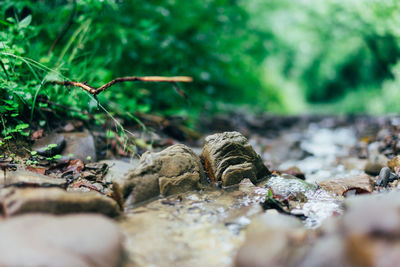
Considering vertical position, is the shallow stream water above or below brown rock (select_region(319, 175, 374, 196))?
above

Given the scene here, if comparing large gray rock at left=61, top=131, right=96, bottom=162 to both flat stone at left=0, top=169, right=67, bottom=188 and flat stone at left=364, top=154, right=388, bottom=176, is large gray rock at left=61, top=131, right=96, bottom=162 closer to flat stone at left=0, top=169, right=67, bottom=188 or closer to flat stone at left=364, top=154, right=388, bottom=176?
flat stone at left=0, top=169, right=67, bottom=188

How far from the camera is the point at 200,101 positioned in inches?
244

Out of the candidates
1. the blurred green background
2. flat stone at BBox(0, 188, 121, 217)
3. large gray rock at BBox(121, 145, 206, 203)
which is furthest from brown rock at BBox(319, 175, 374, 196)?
the blurred green background

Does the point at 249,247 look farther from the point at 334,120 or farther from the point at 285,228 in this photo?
the point at 334,120

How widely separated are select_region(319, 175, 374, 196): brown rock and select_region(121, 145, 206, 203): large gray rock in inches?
42.8

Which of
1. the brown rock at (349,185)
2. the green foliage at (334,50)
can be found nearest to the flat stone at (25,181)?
the brown rock at (349,185)

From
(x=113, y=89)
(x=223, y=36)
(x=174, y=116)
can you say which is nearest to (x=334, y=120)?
(x=223, y=36)

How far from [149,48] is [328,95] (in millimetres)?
12024

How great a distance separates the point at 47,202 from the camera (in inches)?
67.3

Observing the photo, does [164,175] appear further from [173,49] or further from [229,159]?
[173,49]

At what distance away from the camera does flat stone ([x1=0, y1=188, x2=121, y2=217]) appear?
165 cm

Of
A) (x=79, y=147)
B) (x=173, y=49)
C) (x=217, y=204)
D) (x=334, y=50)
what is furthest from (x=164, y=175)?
(x=334, y=50)

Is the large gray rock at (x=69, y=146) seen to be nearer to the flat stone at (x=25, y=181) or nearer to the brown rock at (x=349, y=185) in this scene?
the flat stone at (x=25, y=181)

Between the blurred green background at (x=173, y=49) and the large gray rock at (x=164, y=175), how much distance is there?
936 millimetres
